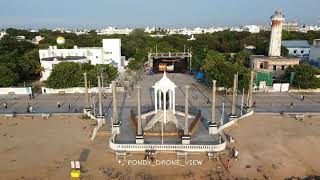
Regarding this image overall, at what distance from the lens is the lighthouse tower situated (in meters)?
50.0

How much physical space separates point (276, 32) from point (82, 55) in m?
34.7

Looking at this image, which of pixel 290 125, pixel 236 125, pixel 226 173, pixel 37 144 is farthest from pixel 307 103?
pixel 37 144

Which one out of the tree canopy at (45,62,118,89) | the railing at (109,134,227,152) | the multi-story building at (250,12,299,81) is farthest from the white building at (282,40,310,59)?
the railing at (109,134,227,152)

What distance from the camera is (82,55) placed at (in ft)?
185

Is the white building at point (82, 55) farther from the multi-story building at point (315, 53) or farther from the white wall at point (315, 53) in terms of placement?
the white wall at point (315, 53)

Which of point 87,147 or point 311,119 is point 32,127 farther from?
point 311,119

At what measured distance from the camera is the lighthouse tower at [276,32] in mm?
50000

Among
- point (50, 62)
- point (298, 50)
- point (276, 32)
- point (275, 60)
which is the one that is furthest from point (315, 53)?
point (50, 62)

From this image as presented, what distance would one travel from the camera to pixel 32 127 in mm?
28547

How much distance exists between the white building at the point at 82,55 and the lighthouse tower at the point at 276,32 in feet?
95.2

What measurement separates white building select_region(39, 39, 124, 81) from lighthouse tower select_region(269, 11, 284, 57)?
29.0 meters

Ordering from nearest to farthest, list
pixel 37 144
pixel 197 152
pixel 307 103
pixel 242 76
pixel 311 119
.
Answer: pixel 197 152 < pixel 37 144 < pixel 311 119 < pixel 307 103 < pixel 242 76

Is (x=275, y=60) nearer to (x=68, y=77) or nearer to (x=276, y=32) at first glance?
(x=276, y=32)

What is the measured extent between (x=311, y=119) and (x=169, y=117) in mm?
14865
